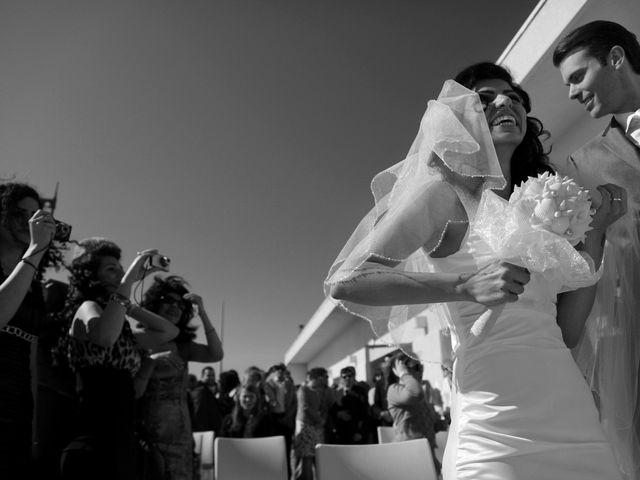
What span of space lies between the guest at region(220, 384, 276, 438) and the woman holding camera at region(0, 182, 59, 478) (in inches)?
184

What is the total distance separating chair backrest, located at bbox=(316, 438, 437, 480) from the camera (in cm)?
285

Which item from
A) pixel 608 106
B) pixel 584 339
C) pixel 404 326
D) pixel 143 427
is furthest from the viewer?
pixel 143 427

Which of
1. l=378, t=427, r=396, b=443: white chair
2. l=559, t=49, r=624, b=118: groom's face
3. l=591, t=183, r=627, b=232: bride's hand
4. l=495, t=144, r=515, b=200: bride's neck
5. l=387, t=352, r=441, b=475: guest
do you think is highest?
l=559, t=49, r=624, b=118: groom's face

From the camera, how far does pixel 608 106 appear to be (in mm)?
1802

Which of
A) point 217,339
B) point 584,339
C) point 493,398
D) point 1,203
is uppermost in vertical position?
point 1,203

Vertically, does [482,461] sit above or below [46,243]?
below

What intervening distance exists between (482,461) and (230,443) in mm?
2487

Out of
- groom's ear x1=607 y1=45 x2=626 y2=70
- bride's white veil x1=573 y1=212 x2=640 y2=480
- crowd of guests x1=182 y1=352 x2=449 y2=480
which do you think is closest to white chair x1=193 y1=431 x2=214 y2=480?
crowd of guests x1=182 y1=352 x2=449 y2=480

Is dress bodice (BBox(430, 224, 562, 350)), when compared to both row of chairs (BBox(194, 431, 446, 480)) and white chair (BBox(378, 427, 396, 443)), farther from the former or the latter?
white chair (BBox(378, 427, 396, 443))

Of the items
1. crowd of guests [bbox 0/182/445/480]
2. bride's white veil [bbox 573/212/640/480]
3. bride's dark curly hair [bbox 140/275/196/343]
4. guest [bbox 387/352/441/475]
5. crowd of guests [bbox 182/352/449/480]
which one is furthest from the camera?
crowd of guests [bbox 182/352/449/480]

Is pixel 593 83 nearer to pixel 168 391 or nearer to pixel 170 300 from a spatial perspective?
pixel 168 391

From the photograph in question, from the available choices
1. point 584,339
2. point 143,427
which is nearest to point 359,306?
point 584,339

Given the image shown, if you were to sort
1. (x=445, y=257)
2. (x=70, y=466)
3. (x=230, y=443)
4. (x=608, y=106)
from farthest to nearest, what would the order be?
(x=230, y=443)
(x=70, y=466)
(x=608, y=106)
(x=445, y=257)

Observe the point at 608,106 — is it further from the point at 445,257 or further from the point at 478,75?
the point at 445,257
